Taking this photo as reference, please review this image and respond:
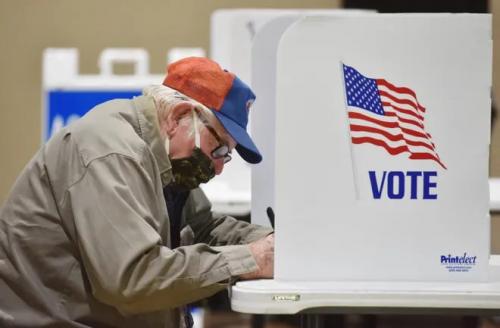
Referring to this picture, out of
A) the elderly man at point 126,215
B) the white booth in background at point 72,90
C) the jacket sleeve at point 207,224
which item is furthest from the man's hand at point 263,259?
the white booth in background at point 72,90

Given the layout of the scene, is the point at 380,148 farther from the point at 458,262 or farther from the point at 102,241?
the point at 102,241

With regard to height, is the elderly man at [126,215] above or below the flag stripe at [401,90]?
below

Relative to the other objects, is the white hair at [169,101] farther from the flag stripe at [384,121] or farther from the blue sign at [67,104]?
the blue sign at [67,104]

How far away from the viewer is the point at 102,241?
1499 mm

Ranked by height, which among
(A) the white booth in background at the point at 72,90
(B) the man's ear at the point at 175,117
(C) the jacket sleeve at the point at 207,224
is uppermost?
(B) the man's ear at the point at 175,117

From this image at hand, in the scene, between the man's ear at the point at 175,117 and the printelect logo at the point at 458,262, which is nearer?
the printelect logo at the point at 458,262

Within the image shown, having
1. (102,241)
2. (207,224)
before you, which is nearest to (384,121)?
(102,241)

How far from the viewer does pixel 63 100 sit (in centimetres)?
379

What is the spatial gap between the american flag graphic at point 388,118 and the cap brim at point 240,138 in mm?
316

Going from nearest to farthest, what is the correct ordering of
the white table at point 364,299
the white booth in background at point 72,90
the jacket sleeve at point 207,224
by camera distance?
1. the white table at point 364,299
2. the jacket sleeve at point 207,224
3. the white booth in background at point 72,90

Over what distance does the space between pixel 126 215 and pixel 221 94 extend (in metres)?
0.37

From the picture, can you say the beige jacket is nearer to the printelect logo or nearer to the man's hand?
the man's hand

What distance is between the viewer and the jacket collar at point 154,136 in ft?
5.56

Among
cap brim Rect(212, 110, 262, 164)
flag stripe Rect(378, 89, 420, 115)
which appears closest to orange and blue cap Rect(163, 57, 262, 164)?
cap brim Rect(212, 110, 262, 164)
